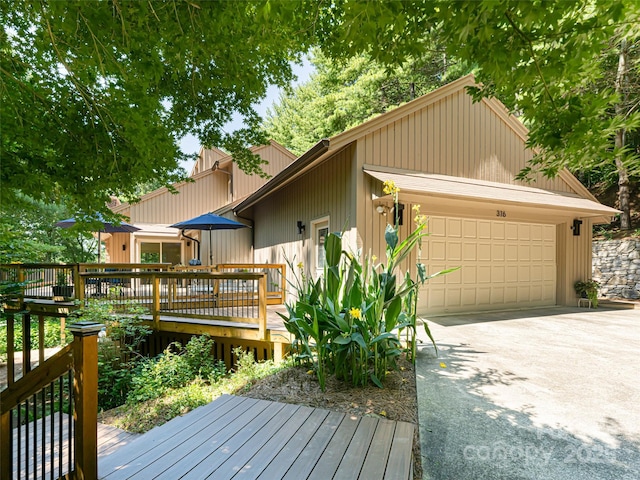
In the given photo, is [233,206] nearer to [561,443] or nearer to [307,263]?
[307,263]

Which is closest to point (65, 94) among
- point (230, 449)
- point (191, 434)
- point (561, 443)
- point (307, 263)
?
point (191, 434)

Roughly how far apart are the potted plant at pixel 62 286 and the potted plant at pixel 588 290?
12314 mm

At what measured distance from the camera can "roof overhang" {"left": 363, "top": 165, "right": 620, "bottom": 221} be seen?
5.84m

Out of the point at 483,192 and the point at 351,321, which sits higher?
the point at 483,192

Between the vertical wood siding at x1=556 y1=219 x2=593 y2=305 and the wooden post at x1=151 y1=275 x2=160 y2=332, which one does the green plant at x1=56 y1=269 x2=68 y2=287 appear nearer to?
the wooden post at x1=151 y1=275 x2=160 y2=332

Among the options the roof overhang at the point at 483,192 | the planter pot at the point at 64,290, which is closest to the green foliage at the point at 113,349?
the planter pot at the point at 64,290

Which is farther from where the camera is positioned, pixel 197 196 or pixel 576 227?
pixel 197 196

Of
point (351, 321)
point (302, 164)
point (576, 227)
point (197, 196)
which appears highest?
point (197, 196)

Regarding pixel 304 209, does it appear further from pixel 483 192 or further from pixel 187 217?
Answer: pixel 187 217

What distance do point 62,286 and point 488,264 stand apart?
31.5 ft

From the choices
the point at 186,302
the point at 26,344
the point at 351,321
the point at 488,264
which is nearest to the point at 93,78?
the point at 26,344

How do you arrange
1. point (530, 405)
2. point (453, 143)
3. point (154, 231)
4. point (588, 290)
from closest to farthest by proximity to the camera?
point (530, 405), point (453, 143), point (588, 290), point (154, 231)

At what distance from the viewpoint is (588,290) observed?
821cm

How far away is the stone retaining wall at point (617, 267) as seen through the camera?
10484 mm
